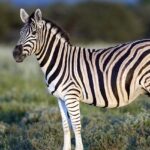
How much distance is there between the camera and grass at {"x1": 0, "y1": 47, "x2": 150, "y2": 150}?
936 centimetres

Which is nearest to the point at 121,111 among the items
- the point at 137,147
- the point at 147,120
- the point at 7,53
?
the point at 147,120

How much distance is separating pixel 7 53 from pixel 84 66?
1914 centimetres

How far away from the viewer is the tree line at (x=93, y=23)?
4762cm

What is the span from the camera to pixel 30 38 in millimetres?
8773

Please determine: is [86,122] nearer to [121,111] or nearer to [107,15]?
[121,111]

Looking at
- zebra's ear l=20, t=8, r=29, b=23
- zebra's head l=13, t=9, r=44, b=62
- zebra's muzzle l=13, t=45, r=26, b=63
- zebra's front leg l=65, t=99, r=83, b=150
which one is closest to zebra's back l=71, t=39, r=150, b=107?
zebra's front leg l=65, t=99, r=83, b=150

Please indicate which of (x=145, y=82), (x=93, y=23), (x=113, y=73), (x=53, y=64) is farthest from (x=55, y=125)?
(x=93, y=23)

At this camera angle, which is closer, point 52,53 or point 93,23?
point 52,53

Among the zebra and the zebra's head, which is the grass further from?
the zebra's head

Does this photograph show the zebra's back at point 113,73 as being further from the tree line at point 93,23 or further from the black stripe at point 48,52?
the tree line at point 93,23

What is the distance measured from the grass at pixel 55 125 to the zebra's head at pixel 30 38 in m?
1.55

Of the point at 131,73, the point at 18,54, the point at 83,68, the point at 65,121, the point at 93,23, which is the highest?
the point at 93,23

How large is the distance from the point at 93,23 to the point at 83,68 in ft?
138

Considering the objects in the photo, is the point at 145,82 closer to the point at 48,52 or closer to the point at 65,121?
the point at 65,121
